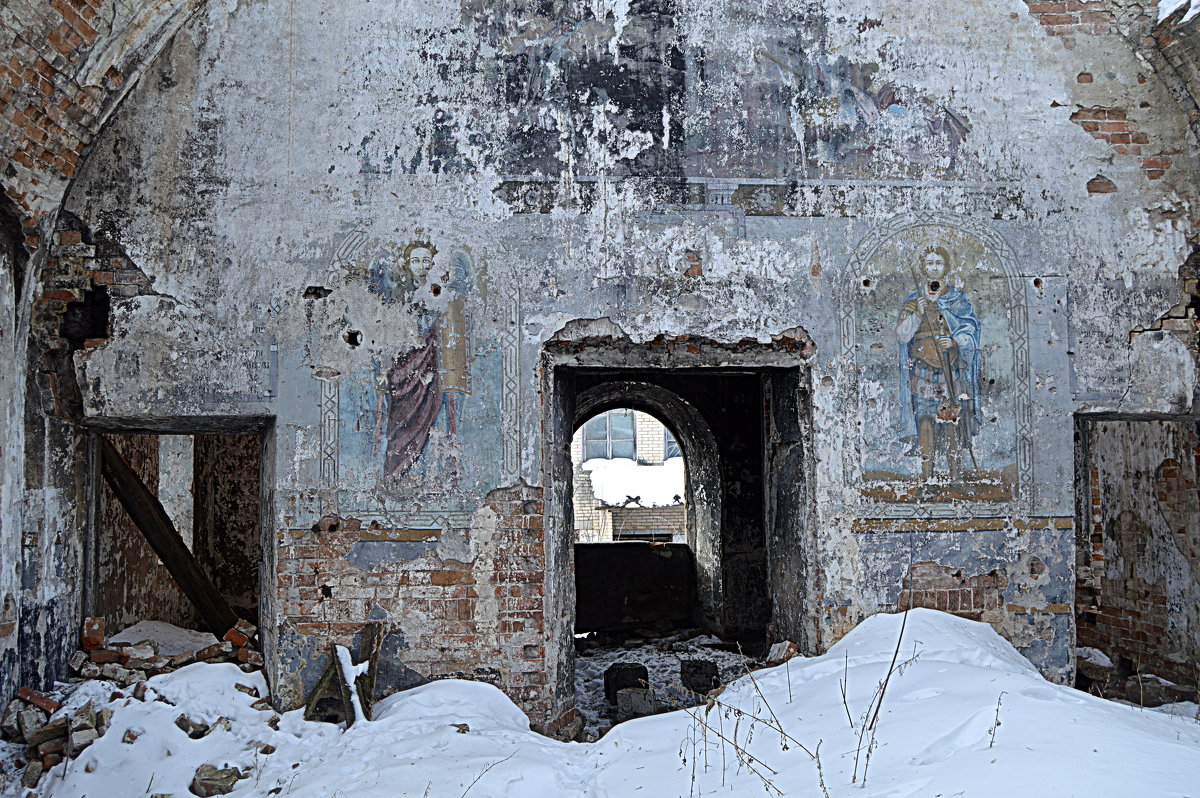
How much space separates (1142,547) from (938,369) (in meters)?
2.80

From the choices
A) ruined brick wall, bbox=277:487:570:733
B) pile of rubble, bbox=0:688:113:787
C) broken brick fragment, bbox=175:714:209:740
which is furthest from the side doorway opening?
broken brick fragment, bbox=175:714:209:740

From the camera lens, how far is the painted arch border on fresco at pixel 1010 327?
533 centimetres

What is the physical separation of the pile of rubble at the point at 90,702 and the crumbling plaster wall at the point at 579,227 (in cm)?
44

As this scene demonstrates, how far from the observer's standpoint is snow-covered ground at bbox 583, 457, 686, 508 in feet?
68.9

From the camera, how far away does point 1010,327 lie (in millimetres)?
5395

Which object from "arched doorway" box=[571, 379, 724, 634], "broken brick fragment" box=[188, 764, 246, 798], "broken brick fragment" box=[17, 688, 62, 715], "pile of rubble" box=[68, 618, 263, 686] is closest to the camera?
"broken brick fragment" box=[188, 764, 246, 798]

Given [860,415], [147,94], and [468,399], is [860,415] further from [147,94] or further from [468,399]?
[147,94]

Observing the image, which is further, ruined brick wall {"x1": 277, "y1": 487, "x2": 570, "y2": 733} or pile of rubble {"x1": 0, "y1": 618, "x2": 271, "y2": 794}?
ruined brick wall {"x1": 277, "y1": 487, "x2": 570, "y2": 733}

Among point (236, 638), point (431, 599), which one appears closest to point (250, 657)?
point (236, 638)

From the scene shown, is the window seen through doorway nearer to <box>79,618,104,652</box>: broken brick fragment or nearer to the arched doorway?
the arched doorway

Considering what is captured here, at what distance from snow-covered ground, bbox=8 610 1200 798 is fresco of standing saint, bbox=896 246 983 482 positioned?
100cm

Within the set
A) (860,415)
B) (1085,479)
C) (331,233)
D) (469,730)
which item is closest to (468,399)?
(331,233)

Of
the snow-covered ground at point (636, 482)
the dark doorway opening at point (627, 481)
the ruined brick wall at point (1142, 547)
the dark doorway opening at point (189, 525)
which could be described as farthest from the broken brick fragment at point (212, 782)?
the snow-covered ground at point (636, 482)

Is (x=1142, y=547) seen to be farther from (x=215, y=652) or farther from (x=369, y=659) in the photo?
(x=215, y=652)
